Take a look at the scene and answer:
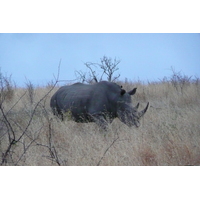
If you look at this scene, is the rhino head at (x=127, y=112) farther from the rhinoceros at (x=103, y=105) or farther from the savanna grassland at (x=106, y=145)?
the savanna grassland at (x=106, y=145)


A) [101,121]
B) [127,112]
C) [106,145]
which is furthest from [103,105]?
[106,145]

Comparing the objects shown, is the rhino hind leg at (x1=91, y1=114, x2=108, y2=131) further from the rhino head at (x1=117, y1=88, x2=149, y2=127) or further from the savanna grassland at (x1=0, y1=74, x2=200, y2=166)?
the rhino head at (x1=117, y1=88, x2=149, y2=127)

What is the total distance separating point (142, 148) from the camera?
4.55 metres

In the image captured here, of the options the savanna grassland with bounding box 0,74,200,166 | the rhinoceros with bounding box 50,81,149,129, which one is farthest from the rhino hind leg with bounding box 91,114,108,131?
the savanna grassland with bounding box 0,74,200,166

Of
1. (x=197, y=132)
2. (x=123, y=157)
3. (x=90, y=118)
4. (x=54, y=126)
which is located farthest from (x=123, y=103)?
(x=123, y=157)

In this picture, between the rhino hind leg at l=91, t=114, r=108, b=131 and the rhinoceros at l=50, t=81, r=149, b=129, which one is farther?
the rhinoceros at l=50, t=81, r=149, b=129

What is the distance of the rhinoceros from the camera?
664 centimetres

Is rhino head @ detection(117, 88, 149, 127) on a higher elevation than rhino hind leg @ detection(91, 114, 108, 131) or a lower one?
higher

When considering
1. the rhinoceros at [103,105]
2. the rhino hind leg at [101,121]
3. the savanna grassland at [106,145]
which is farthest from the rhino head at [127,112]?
the rhino hind leg at [101,121]

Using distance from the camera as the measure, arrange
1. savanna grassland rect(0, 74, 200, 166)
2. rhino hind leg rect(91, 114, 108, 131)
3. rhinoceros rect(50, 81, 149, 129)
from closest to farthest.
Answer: savanna grassland rect(0, 74, 200, 166) → rhino hind leg rect(91, 114, 108, 131) → rhinoceros rect(50, 81, 149, 129)

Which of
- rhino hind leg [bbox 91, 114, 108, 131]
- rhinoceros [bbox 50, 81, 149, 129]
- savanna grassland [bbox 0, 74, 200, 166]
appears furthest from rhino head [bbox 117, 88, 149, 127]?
rhino hind leg [bbox 91, 114, 108, 131]

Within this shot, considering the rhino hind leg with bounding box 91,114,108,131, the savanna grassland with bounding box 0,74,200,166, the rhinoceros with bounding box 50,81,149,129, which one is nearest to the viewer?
the savanna grassland with bounding box 0,74,200,166
